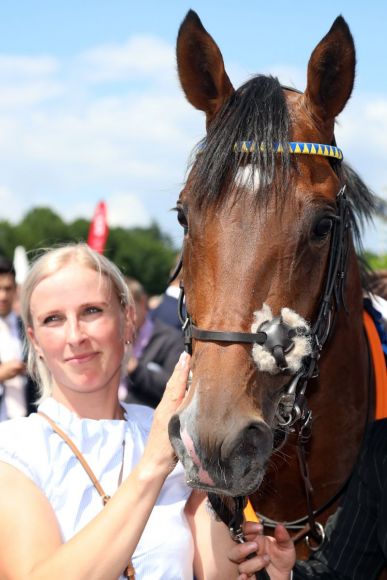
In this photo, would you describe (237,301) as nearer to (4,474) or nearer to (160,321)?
(4,474)

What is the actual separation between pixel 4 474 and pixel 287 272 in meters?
1.14

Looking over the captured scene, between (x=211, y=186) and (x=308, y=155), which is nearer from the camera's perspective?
(x=211, y=186)

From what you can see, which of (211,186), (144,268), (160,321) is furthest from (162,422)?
(144,268)

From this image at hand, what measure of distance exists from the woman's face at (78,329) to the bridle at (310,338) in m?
0.31

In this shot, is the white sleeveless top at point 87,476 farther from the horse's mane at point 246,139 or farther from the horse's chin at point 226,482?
the horse's mane at point 246,139

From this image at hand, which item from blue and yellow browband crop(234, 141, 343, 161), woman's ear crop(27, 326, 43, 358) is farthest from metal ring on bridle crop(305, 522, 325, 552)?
blue and yellow browband crop(234, 141, 343, 161)

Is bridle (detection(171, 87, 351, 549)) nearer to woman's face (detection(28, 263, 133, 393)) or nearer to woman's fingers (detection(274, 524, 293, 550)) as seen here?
woman's fingers (detection(274, 524, 293, 550))

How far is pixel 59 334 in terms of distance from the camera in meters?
2.89

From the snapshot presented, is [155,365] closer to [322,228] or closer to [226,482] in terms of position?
[322,228]

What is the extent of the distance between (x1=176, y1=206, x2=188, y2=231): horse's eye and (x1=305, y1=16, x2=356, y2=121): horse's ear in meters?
0.66

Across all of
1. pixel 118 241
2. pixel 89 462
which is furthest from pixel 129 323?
pixel 118 241

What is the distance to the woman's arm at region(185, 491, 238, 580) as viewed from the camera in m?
2.78

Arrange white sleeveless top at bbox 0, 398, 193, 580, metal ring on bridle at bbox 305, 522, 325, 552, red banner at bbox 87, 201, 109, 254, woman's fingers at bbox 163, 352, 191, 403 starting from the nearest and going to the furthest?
woman's fingers at bbox 163, 352, 191, 403
white sleeveless top at bbox 0, 398, 193, 580
metal ring on bridle at bbox 305, 522, 325, 552
red banner at bbox 87, 201, 109, 254

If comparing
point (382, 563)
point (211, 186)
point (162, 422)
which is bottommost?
point (382, 563)
